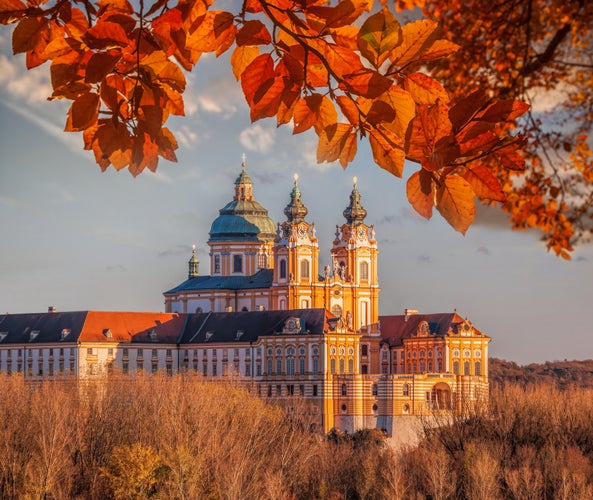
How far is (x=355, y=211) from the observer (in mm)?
85625

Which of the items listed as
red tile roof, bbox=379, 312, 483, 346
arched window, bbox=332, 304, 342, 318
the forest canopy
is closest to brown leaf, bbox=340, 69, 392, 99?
the forest canopy

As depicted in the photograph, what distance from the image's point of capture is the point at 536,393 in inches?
2112

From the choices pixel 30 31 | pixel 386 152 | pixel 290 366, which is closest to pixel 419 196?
pixel 386 152

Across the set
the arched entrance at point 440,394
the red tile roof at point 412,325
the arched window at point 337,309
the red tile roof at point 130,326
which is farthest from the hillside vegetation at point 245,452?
the arched window at point 337,309

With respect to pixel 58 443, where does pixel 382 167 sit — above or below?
above

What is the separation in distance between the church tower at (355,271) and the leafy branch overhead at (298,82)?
76.9 metres

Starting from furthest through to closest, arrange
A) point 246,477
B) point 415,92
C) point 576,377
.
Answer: point 576,377, point 246,477, point 415,92

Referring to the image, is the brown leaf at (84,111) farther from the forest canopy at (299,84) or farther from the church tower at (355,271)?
the church tower at (355,271)

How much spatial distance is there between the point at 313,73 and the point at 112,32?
58 cm

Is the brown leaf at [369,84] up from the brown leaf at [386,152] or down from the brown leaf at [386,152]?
up

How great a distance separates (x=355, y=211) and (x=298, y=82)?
8239 cm

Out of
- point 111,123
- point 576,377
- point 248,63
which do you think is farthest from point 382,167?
point 576,377

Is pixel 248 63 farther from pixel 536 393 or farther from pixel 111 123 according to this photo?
pixel 536 393

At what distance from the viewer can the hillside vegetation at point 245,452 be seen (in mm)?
37594
